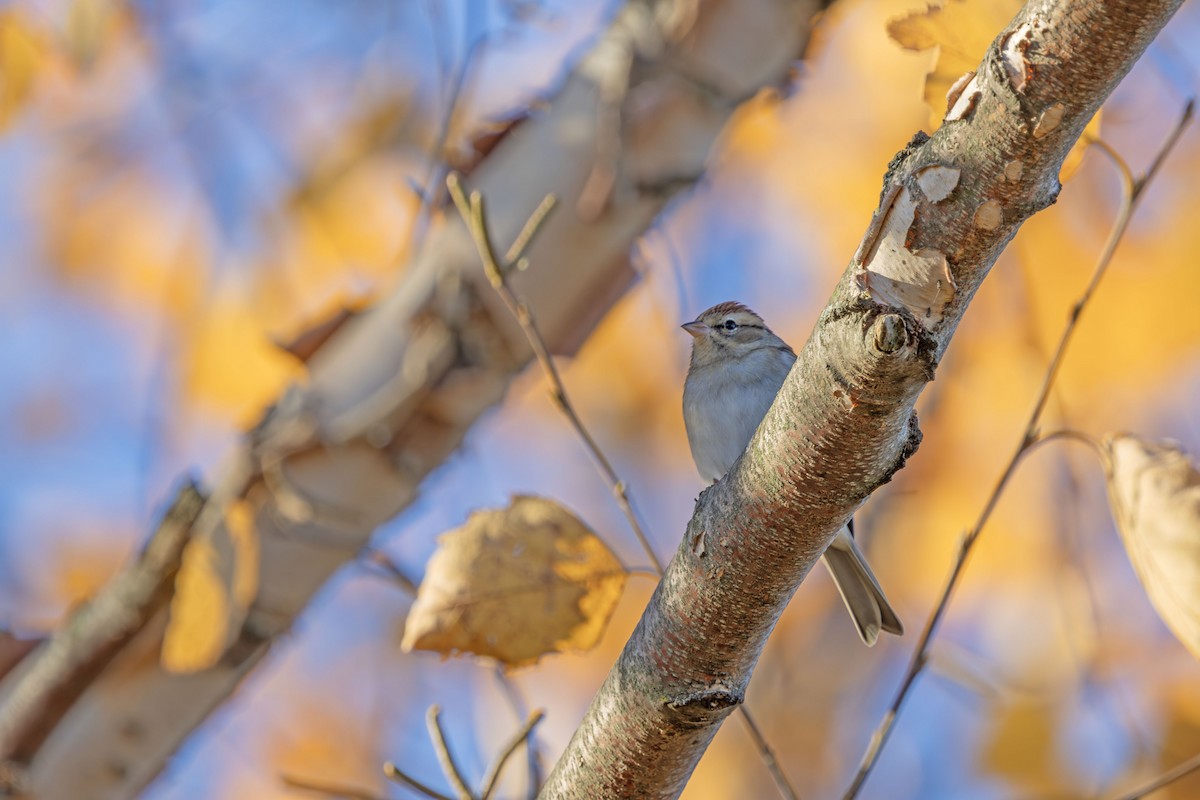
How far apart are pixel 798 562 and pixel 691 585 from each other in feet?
0.40

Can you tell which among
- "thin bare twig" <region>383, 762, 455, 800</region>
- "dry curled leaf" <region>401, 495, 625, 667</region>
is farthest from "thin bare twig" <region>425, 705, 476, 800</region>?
"dry curled leaf" <region>401, 495, 625, 667</region>

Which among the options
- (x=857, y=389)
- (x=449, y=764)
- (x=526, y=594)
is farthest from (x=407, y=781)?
(x=857, y=389)

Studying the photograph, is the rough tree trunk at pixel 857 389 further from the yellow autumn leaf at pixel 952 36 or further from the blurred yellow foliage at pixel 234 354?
the blurred yellow foliage at pixel 234 354

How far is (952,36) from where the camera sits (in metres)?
1.38

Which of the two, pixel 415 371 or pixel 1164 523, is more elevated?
pixel 1164 523

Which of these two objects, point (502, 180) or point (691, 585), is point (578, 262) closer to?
point (502, 180)

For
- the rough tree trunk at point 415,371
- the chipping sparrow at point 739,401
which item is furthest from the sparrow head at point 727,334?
the rough tree trunk at point 415,371

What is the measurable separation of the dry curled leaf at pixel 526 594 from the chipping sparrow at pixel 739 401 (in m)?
0.77

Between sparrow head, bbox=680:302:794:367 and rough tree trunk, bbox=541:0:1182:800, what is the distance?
64.0 inches

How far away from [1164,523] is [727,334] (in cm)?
156

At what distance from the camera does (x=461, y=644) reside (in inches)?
63.5

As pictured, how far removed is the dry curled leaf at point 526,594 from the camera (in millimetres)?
1624

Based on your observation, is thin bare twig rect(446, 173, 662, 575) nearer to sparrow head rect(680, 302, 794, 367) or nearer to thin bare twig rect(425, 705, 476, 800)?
thin bare twig rect(425, 705, 476, 800)

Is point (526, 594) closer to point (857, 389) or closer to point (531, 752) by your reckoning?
point (531, 752)
